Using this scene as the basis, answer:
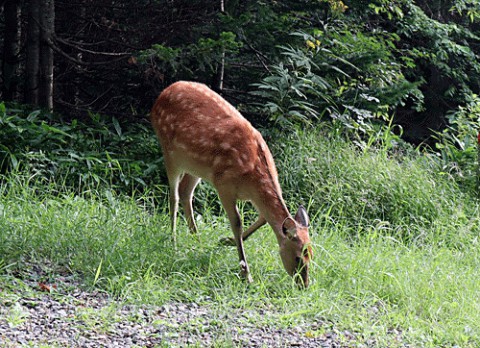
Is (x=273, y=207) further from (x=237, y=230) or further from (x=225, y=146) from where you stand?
(x=225, y=146)

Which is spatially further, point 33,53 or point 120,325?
point 33,53

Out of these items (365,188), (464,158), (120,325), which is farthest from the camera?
(464,158)

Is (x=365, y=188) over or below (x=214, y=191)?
over

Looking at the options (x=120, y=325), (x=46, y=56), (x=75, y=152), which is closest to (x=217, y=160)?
(x=120, y=325)

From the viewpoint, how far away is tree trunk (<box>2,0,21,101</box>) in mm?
9844

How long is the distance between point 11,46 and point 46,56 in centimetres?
74

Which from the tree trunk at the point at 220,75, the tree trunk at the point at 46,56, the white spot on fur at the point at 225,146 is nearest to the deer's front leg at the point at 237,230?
the white spot on fur at the point at 225,146

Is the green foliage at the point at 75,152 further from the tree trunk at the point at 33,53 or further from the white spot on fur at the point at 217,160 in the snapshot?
the white spot on fur at the point at 217,160

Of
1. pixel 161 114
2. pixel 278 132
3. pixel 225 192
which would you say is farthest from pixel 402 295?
pixel 278 132

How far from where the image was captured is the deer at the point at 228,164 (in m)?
6.09

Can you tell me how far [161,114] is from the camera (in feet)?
23.5

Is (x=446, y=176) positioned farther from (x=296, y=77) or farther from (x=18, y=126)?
(x=18, y=126)

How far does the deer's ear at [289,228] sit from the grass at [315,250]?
1.22 ft

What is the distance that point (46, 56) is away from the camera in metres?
9.48
